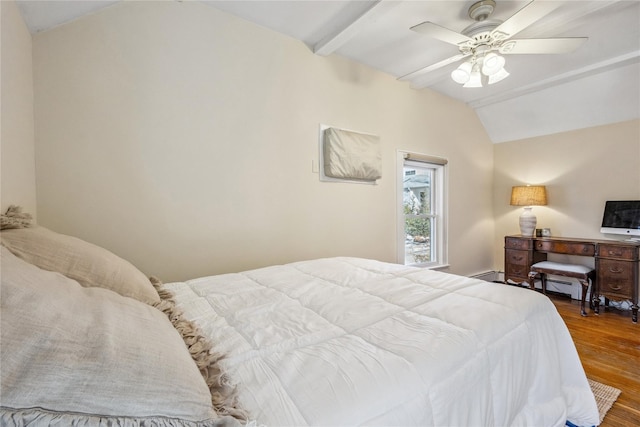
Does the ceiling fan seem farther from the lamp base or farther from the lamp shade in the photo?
the lamp base

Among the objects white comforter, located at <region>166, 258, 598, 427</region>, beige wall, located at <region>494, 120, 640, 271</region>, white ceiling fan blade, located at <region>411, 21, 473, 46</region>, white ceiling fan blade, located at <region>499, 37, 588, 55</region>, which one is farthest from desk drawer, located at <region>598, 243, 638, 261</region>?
white ceiling fan blade, located at <region>411, 21, 473, 46</region>

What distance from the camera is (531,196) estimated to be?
12.0 feet

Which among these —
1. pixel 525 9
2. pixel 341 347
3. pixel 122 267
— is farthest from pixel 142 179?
pixel 525 9

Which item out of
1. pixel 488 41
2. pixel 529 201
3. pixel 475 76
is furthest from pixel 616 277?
pixel 488 41

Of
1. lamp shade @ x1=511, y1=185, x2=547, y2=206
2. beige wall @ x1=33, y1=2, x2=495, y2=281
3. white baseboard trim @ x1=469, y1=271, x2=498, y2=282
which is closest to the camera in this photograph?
beige wall @ x1=33, y1=2, x2=495, y2=281

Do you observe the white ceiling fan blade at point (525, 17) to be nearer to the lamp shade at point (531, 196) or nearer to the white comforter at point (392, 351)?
the white comforter at point (392, 351)

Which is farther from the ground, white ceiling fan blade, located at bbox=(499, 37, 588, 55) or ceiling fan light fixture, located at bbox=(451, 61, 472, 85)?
white ceiling fan blade, located at bbox=(499, 37, 588, 55)

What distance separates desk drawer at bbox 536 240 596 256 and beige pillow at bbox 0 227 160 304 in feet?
13.5

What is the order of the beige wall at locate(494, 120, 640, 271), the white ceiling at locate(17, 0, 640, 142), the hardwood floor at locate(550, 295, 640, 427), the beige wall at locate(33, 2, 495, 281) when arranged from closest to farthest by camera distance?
the hardwood floor at locate(550, 295, 640, 427), the beige wall at locate(33, 2, 495, 281), the white ceiling at locate(17, 0, 640, 142), the beige wall at locate(494, 120, 640, 271)

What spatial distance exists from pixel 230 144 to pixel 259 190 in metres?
0.43

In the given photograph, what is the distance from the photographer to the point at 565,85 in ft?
10.7

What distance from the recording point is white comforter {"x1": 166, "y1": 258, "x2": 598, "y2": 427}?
68 centimetres

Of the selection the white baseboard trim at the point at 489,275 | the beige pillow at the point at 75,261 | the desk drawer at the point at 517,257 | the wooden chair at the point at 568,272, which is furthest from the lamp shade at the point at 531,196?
the beige pillow at the point at 75,261

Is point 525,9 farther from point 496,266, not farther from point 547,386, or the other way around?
point 496,266
